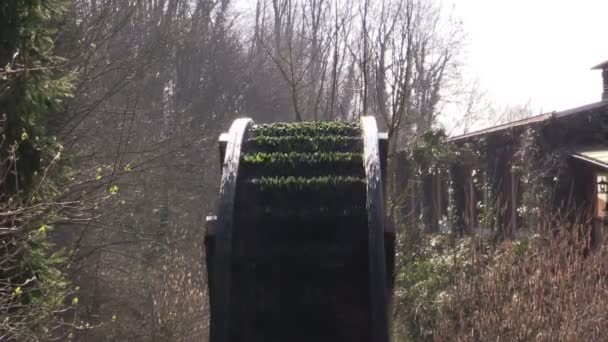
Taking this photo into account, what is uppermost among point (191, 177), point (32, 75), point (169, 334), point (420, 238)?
point (32, 75)

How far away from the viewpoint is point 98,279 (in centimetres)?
1437

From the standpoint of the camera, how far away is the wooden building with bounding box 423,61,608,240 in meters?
15.4

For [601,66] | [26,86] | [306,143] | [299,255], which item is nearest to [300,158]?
[306,143]

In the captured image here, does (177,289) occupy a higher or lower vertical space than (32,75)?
lower

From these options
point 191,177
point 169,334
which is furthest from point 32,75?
point 191,177

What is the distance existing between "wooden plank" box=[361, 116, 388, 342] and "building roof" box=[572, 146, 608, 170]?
36.1 ft

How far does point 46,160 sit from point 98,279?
6265mm

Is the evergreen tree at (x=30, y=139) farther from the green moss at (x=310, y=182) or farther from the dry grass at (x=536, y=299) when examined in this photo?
the dry grass at (x=536, y=299)

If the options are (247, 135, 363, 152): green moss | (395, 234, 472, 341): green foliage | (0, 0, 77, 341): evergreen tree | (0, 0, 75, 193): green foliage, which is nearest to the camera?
(247, 135, 363, 152): green moss

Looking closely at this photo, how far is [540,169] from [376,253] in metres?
12.9

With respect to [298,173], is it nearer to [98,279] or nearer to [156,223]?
[98,279]

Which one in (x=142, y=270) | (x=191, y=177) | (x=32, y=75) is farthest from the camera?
(x=191, y=177)

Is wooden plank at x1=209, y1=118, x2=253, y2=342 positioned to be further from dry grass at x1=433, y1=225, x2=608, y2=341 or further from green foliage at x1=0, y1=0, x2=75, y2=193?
dry grass at x1=433, y1=225, x2=608, y2=341

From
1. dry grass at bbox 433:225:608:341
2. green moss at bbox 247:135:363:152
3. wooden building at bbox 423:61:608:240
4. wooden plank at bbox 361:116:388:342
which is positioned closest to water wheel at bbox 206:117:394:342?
wooden plank at bbox 361:116:388:342
